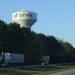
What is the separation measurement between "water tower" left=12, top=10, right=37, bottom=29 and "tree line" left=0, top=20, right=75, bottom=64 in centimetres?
986

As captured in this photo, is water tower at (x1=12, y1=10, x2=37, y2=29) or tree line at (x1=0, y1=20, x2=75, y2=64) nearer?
tree line at (x1=0, y1=20, x2=75, y2=64)

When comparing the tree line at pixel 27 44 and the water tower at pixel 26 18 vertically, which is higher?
the water tower at pixel 26 18

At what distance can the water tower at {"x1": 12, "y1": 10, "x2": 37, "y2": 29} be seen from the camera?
12113cm

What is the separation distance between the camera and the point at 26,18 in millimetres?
122688

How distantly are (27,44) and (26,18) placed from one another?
1278 inches

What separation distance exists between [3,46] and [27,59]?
33.5 ft

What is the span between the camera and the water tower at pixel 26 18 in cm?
12113

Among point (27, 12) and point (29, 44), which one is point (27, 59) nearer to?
point (29, 44)

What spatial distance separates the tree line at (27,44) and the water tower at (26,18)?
9858 mm

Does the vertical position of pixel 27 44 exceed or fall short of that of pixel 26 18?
it falls short

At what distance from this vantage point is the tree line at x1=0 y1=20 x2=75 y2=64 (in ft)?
278

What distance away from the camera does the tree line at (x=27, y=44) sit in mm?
84662

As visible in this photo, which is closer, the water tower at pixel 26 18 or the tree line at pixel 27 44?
the tree line at pixel 27 44

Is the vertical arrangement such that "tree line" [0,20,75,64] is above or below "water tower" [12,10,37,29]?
below
